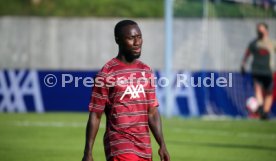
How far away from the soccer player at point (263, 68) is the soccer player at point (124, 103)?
54.6 feet

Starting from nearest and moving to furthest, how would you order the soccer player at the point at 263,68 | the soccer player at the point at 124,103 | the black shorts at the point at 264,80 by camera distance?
the soccer player at the point at 124,103 → the soccer player at the point at 263,68 → the black shorts at the point at 264,80

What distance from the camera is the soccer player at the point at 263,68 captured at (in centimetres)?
2506

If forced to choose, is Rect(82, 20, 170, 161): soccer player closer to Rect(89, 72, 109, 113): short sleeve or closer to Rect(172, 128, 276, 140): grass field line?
Rect(89, 72, 109, 113): short sleeve

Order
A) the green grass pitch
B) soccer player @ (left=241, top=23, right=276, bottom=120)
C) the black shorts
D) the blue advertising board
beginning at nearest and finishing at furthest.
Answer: the green grass pitch
soccer player @ (left=241, top=23, right=276, bottom=120)
the black shorts
the blue advertising board

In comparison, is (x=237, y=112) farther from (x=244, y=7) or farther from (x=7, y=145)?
(x=7, y=145)

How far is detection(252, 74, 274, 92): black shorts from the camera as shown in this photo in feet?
83.7

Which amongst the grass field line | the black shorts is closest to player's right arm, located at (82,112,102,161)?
the grass field line

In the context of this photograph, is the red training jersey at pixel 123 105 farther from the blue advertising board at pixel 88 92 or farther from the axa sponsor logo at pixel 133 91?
the blue advertising board at pixel 88 92

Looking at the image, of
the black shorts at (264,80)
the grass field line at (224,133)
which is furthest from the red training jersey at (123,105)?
the black shorts at (264,80)

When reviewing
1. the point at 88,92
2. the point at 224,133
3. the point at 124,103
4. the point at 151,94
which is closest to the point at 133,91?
the point at 124,103

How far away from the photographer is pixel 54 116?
86.0 ft

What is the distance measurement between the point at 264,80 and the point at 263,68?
14.7 inches

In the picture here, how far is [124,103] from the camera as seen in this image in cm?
858

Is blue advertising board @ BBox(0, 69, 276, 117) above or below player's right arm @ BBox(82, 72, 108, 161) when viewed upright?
below
